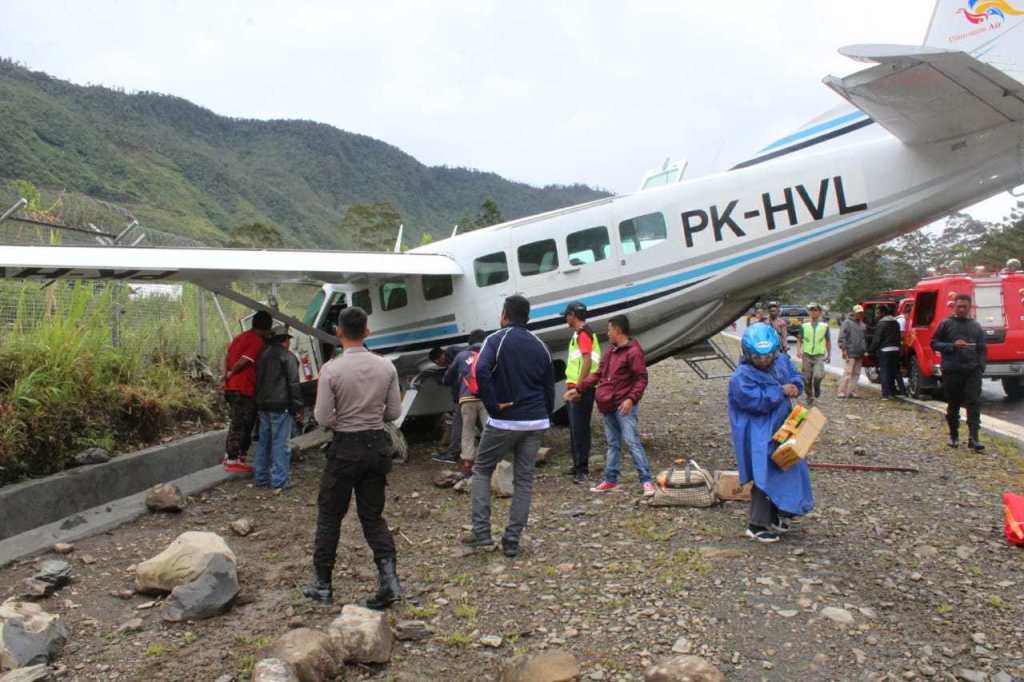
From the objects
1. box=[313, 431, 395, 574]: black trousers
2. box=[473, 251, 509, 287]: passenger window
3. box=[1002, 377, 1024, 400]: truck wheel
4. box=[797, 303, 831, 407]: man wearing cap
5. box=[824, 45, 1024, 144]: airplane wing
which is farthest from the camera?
box=[1002, 377, 1024, 400]: truck wheel

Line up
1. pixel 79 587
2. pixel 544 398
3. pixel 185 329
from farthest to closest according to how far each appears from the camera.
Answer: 1. pixel 185 329
2. pixel 544 398
3. pixel 79 587

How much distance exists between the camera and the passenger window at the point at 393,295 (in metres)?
9.93

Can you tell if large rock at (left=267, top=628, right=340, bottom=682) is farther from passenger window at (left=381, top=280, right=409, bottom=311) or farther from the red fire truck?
the red fire truck

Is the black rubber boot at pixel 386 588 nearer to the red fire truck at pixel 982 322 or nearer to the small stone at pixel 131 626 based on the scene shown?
the small stone at pixel 131 626

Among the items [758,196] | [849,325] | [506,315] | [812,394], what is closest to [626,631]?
[506,315]

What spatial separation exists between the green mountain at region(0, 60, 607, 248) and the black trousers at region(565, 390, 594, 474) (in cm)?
3811

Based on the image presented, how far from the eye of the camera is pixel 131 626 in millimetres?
4133

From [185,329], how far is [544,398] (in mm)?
6628

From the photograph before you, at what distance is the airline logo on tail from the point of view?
26.2 ft

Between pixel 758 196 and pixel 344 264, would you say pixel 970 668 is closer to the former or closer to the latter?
pixel 758 196

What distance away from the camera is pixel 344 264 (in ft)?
28.8

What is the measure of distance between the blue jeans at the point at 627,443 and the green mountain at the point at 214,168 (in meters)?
38.7

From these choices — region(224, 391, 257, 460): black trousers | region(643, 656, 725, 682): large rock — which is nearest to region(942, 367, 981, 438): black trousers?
region(643, 656, 725, 682): large rock

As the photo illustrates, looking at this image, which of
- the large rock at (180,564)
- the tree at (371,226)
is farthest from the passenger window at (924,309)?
the tree at (371,226)
